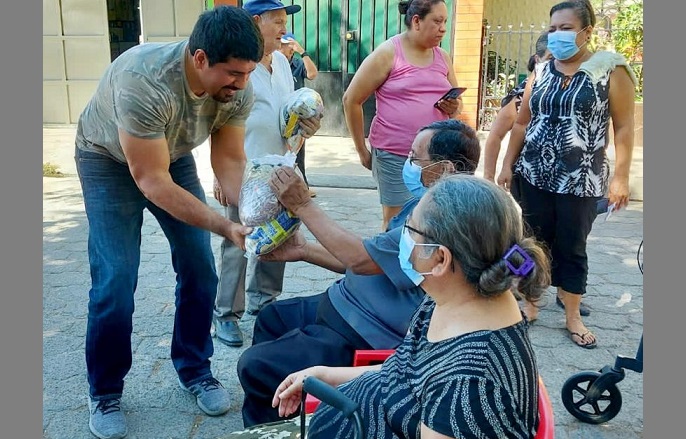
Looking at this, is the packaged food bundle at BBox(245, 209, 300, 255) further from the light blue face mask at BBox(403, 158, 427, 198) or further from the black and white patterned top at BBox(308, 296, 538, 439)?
the black and white patterned top at BBox(308, 296, 538, 439)

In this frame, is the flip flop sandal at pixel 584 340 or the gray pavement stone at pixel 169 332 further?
the flip flop sandal at pixel 584 340

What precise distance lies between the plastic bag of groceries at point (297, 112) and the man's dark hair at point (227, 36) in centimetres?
72

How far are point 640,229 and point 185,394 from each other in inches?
179

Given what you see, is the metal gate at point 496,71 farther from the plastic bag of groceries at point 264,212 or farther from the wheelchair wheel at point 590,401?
the plastic bag of groceries at point 264,212

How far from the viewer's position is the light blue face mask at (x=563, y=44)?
10.7 feet

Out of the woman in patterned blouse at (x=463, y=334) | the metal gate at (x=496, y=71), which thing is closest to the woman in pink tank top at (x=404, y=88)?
the woman in patterned blouse at (x=463, y=334)

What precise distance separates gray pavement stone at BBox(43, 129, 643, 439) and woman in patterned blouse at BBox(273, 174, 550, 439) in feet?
4.61

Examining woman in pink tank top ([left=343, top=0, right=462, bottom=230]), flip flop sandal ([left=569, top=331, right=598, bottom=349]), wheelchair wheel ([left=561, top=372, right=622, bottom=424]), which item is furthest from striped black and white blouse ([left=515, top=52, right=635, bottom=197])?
wheelchair wheel ([left=561, top=372, right=622, bottom=424])

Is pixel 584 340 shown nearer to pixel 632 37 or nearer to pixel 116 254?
pixel 116 254

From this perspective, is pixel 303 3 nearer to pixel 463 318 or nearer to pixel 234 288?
pixel 234 288

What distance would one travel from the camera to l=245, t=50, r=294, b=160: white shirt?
328cm

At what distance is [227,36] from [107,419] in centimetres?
165

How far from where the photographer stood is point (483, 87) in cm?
885

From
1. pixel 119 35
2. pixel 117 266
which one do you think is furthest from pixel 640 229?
pixel 119 35
